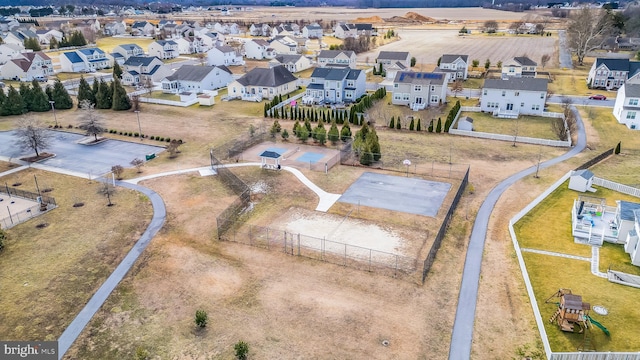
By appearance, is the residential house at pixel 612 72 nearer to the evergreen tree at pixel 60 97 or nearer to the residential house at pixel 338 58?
the residential house at pixel 338 58

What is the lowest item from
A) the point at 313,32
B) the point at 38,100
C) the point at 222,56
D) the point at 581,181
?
the point at 581,181

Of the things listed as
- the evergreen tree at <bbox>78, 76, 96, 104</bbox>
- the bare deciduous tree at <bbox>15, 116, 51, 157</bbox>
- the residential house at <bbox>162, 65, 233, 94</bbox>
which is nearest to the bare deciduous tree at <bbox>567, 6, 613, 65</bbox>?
the residential house at <bbox>162, 65, 233, 94</bbox>

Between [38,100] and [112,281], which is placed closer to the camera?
[112,281]

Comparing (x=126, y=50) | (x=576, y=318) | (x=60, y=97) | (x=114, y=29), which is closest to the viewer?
(x=576, y=318)

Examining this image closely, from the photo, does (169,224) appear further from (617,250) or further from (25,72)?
(25,72)

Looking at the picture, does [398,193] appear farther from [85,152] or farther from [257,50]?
[257,50]

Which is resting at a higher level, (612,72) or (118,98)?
(612,72)

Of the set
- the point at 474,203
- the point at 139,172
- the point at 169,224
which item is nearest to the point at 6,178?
the point at 139,172

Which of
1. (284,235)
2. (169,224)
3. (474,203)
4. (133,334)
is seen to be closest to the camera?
(133,334)

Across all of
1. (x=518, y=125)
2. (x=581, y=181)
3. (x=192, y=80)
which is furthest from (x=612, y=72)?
(x=192, y=80)
